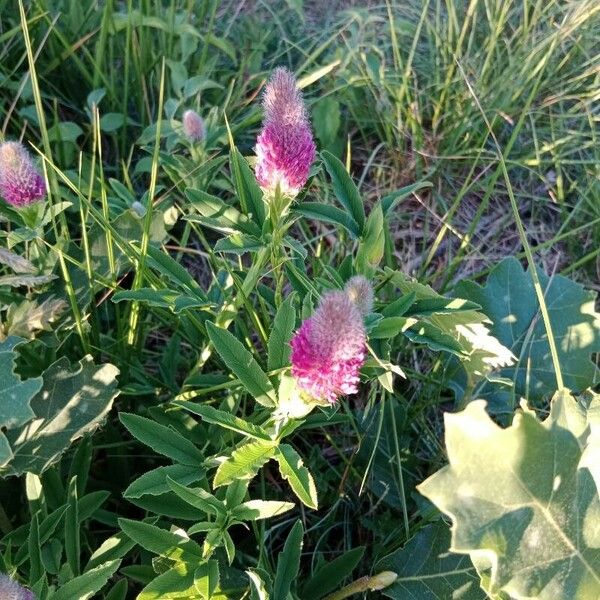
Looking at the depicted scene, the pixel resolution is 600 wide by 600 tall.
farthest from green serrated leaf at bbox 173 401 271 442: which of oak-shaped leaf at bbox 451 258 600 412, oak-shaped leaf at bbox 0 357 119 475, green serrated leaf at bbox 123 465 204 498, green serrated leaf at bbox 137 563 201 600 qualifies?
oak-shaped leaf at bbox 451 258 600 412

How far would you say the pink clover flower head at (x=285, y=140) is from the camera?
3.78ft

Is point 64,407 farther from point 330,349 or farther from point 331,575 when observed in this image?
point 330,349

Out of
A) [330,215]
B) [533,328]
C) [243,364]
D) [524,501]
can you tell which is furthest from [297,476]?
[533,328]

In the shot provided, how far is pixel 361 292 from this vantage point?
1.09 meters

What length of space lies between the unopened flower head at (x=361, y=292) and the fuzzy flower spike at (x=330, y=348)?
0.03 metres

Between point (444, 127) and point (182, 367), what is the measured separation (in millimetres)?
1148

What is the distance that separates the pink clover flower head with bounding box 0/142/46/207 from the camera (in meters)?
1.37

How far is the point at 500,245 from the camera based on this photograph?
2.28 m

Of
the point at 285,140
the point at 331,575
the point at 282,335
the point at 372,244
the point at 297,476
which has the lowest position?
the point at 331,575

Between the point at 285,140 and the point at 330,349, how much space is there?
14.3 inches

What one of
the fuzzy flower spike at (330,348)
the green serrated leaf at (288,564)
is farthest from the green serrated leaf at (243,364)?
the green serrated leaf at (288,564)

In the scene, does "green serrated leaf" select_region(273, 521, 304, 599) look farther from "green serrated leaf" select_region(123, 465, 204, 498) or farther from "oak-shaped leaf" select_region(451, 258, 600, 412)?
"oak-shaped leaf" select_region(451, 258, 600, 412)

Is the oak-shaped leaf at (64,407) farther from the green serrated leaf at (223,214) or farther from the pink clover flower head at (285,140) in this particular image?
the pink clover flower head at (285,140)

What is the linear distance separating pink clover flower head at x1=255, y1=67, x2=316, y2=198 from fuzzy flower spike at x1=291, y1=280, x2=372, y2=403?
0.24 m
